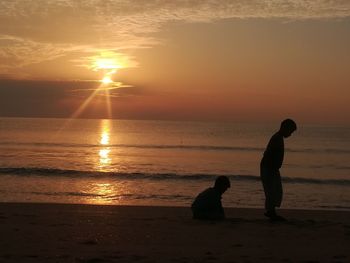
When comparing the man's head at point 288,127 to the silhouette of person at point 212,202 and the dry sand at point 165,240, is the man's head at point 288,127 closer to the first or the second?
the silhouette of person at point 212,202

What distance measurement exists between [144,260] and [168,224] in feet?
9.20

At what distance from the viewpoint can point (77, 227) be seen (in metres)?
8.12

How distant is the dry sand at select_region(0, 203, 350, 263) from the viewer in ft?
19.5

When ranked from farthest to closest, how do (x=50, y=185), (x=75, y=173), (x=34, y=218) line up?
(x=75, y=173), (x=50, y=185), (x=34, y=218)

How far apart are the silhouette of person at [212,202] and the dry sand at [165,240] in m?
0.24

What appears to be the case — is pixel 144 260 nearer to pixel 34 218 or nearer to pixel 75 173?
pixel 34 218

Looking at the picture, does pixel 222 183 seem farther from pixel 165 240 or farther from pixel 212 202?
pixel 165 240

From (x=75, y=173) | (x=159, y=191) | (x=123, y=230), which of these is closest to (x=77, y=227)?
(x=123, y=230)

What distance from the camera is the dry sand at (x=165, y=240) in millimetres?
5934

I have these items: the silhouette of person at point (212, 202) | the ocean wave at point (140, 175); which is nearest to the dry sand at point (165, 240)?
the silhouette of person at point (212, 202)

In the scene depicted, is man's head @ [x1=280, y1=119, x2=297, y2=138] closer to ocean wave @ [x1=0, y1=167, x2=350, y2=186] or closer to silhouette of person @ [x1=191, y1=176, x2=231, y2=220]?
silhouette of person @ [x1=191, y1=176, x2=231, y2=220]

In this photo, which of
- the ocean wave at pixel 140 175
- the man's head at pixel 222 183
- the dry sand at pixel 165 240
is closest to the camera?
the dry sand at pixel 165 240

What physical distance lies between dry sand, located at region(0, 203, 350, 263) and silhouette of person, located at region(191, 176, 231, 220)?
0.24m

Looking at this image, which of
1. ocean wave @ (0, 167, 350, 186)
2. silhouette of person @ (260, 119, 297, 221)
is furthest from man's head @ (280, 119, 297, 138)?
ocean wave @ (0, 167, 350, 186)
